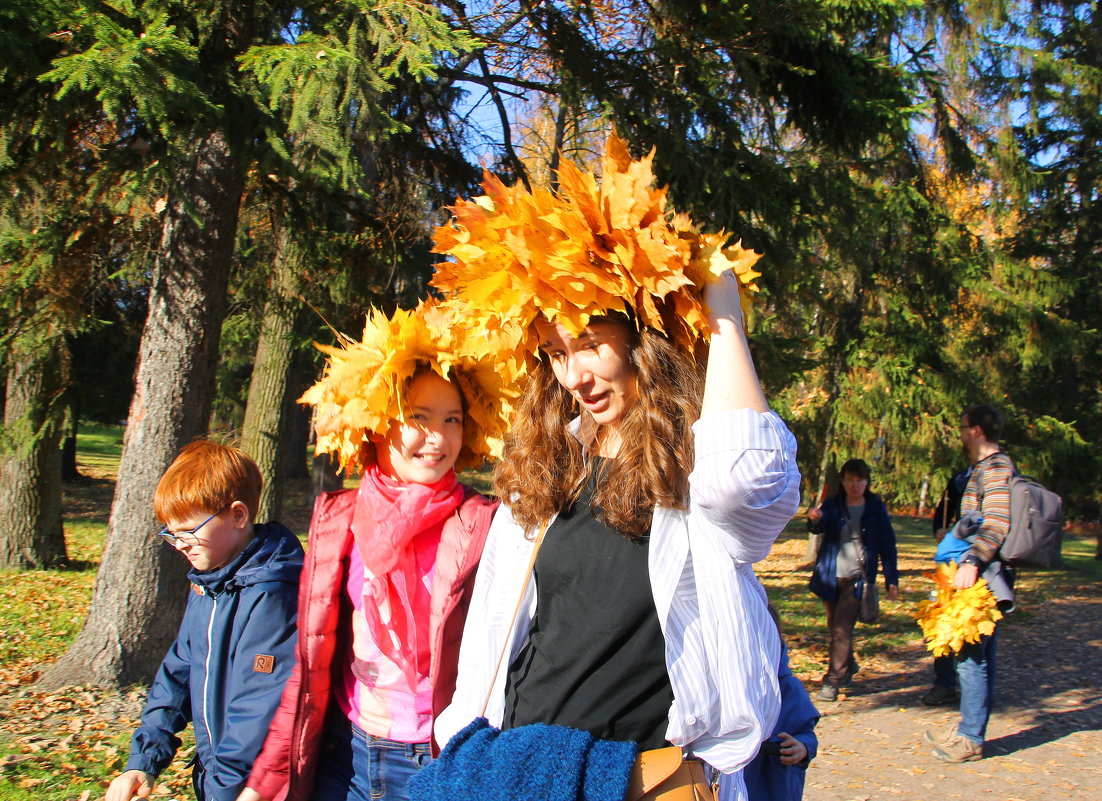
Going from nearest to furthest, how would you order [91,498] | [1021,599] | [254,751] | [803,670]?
[254,751], [803,670], [1021,599], [91,498]

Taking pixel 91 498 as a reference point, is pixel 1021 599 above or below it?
above

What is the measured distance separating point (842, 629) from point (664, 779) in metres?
5.79

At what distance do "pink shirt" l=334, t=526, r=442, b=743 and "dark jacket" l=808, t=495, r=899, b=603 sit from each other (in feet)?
16.7

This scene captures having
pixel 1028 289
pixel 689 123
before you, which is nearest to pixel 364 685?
pixel 689 123

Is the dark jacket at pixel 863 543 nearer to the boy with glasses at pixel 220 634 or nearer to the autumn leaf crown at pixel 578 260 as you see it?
the boy with glasses at pixel 220 634

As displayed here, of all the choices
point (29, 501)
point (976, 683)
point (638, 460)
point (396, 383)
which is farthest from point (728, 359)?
point (29, 501)

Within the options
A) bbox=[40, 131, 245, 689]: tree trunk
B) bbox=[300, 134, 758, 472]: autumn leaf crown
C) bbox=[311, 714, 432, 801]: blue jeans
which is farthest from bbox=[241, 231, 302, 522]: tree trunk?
bbox=[300, 134, 758, 472]: autumn leaf crown

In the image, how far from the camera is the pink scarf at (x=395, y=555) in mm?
2479

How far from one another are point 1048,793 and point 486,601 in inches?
187

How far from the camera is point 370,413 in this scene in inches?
103

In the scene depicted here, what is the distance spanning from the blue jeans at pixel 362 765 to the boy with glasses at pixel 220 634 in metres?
0.22

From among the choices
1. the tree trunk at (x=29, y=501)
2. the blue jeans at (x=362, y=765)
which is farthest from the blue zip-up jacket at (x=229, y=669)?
the tree trunk at (x=29, y=501)

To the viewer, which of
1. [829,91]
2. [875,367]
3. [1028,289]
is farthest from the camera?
[1028,289]

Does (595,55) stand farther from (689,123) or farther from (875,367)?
(875,367)
